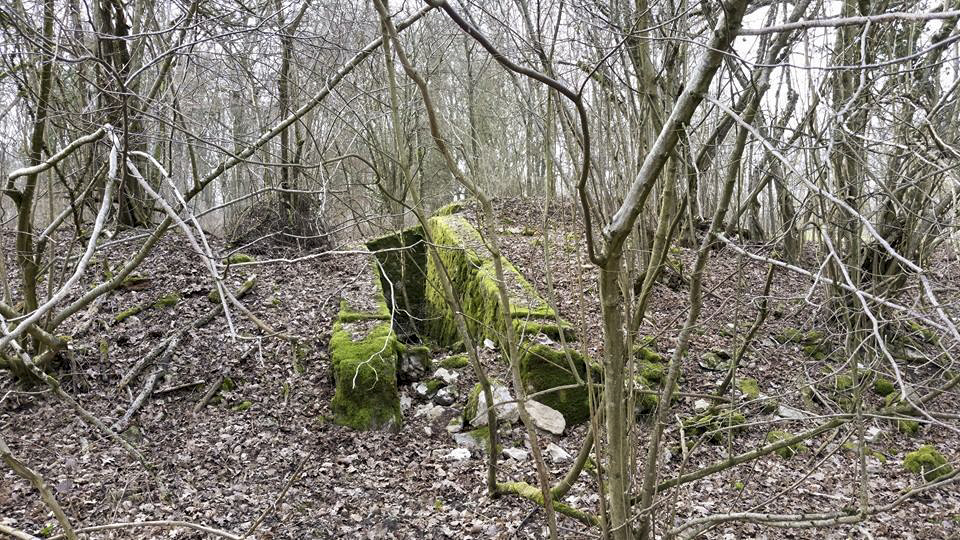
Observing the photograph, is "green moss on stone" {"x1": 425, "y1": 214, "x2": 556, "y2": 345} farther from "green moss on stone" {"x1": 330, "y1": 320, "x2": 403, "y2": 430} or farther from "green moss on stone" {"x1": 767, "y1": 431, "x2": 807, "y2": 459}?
"green moss on stone" {"x1": 767, "y1": 431, "x2": 807, "y2": 459}

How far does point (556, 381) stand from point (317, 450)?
1931 millimetres

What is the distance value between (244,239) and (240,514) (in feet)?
16.4

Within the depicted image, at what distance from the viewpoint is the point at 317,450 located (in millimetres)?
4547

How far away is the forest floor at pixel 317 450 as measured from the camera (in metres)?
3.62

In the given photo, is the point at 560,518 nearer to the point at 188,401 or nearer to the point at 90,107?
the point at 188,401

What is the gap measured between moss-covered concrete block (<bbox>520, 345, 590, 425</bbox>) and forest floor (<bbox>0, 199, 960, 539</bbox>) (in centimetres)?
16

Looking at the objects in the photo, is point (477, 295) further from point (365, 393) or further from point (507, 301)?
point (507, 301)

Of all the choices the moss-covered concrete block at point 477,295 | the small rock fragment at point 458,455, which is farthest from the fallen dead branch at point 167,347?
the small rock fragment at point 458,455

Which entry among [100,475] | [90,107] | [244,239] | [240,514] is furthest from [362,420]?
[244,239]

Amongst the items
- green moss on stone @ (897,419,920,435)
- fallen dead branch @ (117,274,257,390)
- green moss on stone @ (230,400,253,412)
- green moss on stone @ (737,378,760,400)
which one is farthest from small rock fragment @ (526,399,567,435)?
fallen dead branch @ (117,274,257,390)

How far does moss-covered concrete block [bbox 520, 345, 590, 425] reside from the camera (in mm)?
4633

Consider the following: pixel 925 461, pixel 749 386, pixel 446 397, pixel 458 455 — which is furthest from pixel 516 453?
pixel 925 461

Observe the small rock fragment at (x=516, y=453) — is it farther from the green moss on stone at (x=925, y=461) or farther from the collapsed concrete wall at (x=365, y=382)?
the green moss on stone at (x=925, y=461)

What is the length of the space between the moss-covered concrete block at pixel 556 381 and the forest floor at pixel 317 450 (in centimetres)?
16
